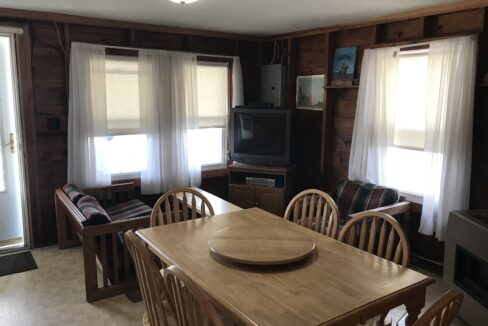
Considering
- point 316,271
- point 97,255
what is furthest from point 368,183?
point 97,255

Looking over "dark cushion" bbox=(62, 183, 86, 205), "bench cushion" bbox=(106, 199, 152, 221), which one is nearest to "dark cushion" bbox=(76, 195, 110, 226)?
"dark cushion" bbox=(62, 183, 86, 205)

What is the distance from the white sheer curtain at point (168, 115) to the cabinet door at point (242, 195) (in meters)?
0.47

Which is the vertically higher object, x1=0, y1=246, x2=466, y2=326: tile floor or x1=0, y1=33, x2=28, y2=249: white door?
A: x1=0, y1=33, x2=28, y2=249: white door

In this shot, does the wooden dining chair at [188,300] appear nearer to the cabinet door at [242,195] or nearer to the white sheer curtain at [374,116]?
the white sheer curtain at [374,116]

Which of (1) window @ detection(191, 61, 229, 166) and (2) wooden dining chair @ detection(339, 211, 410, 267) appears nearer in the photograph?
(2) wooden dining chair @ detection(339, 211, 410, 267)

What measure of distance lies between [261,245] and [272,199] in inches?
98.1

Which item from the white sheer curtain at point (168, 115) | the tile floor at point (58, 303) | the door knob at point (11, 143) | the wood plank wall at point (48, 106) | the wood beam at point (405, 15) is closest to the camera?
the tile floor at point (58, 303)

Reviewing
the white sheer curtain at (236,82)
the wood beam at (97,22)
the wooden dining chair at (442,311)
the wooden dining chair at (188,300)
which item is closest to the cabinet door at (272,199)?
the white sheer curtain at (236,82)

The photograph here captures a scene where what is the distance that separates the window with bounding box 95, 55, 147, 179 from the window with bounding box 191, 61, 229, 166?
660 mm

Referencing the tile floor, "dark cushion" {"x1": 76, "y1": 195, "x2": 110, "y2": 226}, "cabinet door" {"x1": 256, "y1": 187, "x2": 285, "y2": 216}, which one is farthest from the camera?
"cabinet door" {"x1": 256, "y1": 187, "x2": 285, "y2": 216}

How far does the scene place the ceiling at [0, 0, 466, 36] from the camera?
3264mm

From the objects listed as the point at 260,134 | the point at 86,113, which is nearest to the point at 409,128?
the point at 260,134

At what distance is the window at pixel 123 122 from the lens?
166 inches

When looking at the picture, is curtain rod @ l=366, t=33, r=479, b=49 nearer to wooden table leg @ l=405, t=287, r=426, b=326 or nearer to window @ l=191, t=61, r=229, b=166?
window @ l=191, t=61, r=229, b=166
